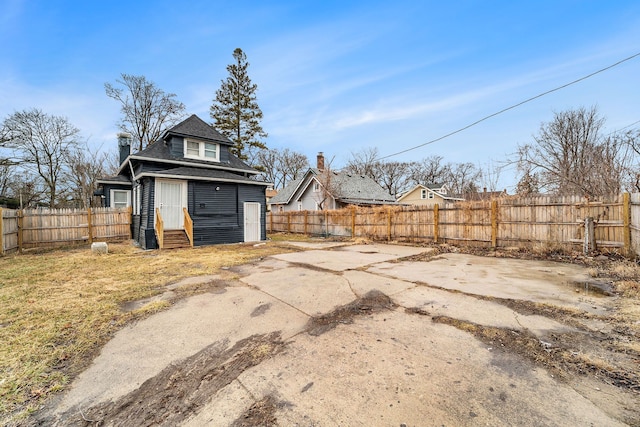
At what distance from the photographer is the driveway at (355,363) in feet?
6.05

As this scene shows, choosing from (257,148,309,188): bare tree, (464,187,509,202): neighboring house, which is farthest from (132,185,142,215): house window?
(257,148,309,188): bare tree

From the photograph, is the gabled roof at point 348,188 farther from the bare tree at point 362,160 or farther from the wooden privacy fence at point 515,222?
the bare tree at point 362,160

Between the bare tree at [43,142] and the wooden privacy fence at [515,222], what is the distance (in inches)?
1046

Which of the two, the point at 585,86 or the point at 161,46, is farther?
the point at 161,46

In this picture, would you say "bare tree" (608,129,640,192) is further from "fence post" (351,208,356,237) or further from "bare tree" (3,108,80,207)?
"bare tree" (3,108,80,207)

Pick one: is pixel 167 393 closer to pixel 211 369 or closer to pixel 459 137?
pixel 211 369

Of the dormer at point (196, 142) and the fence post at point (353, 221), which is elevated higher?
the dormer at point (196, 142)

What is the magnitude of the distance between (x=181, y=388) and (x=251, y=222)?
12114mm

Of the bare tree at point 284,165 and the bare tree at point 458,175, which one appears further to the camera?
the bare tree at point 284,165

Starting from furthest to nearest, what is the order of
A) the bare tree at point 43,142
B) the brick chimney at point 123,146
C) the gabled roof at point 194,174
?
the bare tree at point 43,142 < the brick chimney at point 123,146 < the gabled roof at point 194,174

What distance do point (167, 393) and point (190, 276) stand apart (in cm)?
431

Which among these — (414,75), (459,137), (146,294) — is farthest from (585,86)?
(146,294)

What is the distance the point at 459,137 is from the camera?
1527cm

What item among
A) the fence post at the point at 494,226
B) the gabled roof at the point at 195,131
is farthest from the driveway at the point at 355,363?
the gabled roof at the point at 195,131
